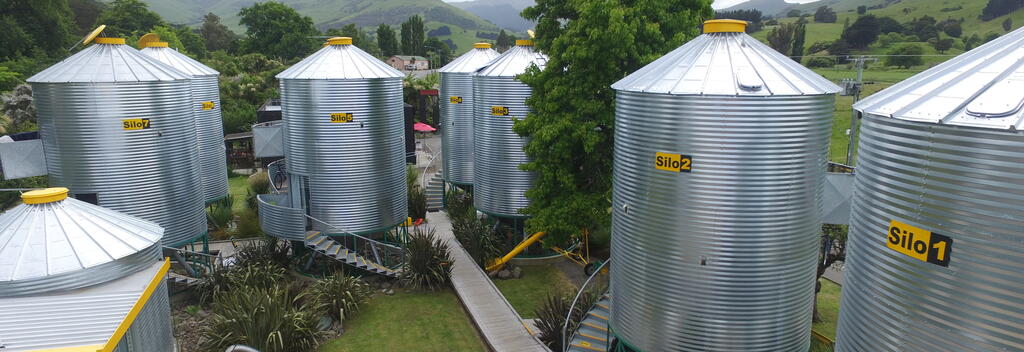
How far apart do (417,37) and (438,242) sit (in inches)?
3921

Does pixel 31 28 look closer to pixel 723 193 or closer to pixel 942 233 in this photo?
pixel 723 193

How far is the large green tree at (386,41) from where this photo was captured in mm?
117938

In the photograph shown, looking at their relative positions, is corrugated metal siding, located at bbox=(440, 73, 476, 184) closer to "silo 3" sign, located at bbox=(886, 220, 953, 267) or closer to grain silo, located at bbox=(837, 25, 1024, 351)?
grain silo, located at bbox=(837, 25, 1024, 351)

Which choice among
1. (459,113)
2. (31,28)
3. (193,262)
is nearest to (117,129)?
(193,262)

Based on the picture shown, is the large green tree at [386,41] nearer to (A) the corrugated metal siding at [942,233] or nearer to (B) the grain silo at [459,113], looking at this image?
(B) the grain silo at [459,113]

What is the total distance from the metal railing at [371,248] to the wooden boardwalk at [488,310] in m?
2.17

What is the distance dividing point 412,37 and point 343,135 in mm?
99553

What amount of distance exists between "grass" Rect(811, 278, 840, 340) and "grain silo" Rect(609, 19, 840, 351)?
6752mm

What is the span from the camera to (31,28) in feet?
183

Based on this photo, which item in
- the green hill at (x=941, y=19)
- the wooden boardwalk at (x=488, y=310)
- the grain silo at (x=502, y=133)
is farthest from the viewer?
the green hill at (x=941, y=19)

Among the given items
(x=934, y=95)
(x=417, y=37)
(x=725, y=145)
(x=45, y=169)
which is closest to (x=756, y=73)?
(x=725, y=145)

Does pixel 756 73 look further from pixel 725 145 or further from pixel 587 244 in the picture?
pixel 587 244

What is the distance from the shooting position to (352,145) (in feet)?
70.2

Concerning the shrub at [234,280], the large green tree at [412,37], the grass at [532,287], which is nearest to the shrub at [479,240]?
the grass at [532,287]
